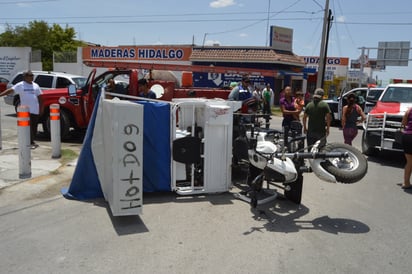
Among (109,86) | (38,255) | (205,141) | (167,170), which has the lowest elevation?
(38,255)

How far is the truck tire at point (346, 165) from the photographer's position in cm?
506

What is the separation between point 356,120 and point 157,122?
216 inches

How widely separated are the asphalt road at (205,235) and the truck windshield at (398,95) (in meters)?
5.19

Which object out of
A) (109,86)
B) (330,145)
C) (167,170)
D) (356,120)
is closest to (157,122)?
(167,170)

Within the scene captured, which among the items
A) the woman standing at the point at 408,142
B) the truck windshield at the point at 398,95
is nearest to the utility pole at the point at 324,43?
the truck windshield at the point at 398,95

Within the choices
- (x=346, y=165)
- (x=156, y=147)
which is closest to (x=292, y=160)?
(x=346, y=165)

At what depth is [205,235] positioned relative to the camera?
469 cm

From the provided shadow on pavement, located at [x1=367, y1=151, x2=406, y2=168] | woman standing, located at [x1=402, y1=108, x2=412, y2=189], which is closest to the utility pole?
shadow on pavement, located at [x1=367, y1=151, x2=406, y2=168]

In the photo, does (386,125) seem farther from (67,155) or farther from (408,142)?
(67,155)

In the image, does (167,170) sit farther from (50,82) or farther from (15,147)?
(50,82)

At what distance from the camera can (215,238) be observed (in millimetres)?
4613

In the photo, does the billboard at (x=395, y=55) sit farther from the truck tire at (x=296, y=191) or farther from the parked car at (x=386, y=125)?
the truck tire at (x=296, y=191)

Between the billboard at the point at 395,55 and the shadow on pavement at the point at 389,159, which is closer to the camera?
the shadow on pavement at the point at 389,159

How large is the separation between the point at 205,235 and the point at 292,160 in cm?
170
